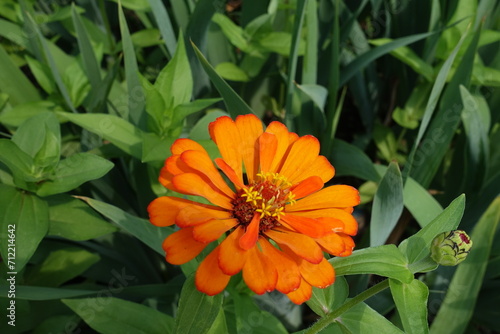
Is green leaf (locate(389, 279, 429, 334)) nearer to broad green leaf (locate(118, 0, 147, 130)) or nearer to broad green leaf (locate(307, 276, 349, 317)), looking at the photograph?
broad green leaf (locate(307, 276, 349, 317))

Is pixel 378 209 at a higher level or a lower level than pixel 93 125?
Answer: lower

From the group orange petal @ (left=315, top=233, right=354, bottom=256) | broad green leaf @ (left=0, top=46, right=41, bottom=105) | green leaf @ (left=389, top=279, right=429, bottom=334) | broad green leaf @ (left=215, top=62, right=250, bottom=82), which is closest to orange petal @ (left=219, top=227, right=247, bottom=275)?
orange petal @ (left=315, top=233, right=354, bottom=256)

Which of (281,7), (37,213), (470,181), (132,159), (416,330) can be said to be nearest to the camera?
(416,330)

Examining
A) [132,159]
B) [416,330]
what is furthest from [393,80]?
[416,330]

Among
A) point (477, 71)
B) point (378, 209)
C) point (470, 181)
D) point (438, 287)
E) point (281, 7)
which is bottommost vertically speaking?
point (438, 287)

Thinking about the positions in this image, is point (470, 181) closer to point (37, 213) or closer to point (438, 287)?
point (438, 287)

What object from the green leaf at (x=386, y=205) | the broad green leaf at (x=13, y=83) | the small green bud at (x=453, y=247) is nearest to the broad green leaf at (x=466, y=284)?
the green leaf at (x=386, y=205)

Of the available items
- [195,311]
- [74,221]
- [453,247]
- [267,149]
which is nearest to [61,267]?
[74,221]
